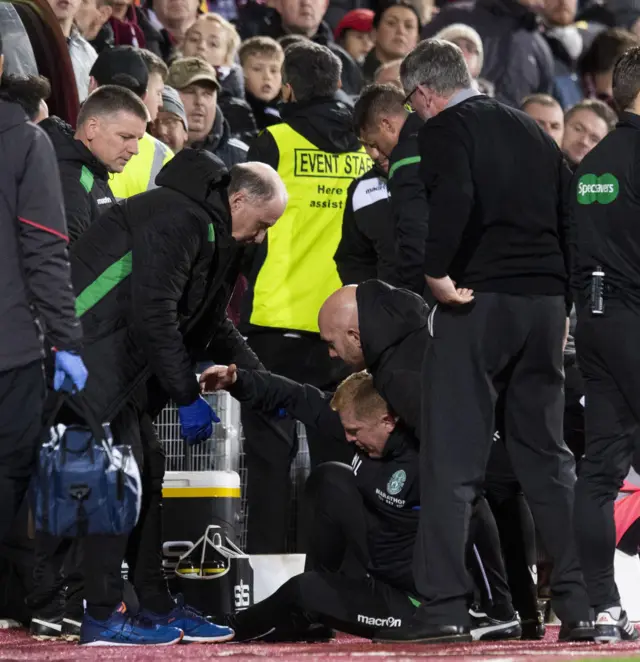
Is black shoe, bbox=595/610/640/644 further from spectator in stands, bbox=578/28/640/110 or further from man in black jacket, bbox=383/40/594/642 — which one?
spectator in stands, bbox=578/28/640/110

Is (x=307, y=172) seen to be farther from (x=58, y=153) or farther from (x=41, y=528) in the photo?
(x=41, y=528)

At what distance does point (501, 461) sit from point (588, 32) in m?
7.92

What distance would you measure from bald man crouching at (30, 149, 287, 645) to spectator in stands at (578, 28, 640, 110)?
631 cm

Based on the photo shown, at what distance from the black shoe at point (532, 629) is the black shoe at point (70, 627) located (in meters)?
1.77

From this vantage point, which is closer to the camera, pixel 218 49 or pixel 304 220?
pixel 304 220

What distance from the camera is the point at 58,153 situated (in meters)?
6.71

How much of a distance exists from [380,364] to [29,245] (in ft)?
5.76

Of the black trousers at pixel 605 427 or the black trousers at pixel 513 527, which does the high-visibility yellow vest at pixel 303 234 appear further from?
the black trousers at pixel 605 427

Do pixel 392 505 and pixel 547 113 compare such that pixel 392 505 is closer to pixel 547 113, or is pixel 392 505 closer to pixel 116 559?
pixel 116 559

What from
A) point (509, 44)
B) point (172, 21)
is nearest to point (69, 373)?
point (172, 21)

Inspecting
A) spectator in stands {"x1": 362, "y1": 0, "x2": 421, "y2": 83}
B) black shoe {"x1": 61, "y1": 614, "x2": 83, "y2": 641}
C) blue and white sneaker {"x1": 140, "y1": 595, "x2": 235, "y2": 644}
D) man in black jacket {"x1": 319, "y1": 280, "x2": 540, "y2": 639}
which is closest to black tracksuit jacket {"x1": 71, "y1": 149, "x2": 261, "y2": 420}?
man in black jacket {"x1": 319, "y1": 280, "x2": 540, "y2": 639}

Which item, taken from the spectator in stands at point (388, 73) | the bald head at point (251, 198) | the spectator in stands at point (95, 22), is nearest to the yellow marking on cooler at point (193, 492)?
the bald head at point (251, 198)

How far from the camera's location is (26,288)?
16.1ft

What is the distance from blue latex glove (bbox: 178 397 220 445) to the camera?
591 centimetres
